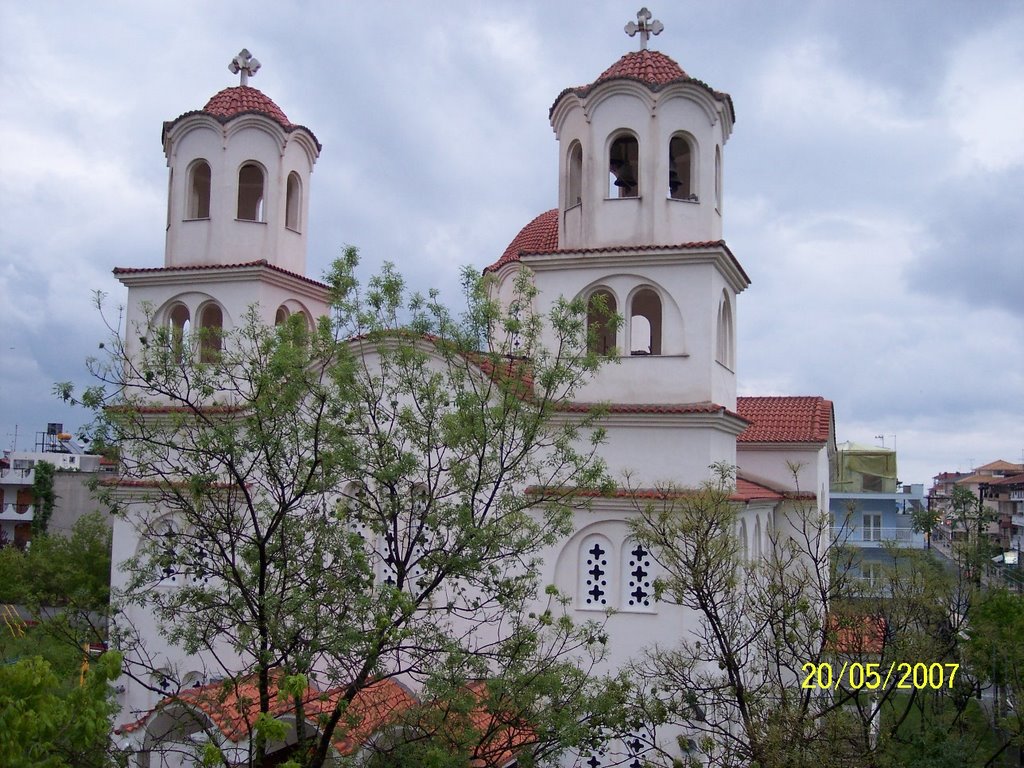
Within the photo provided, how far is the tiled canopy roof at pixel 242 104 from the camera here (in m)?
16.9

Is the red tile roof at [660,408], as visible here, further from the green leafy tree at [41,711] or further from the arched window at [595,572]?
the green leafy tree at [41,711]

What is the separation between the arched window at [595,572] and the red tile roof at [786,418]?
6.80m

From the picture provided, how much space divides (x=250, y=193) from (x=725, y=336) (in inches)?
367

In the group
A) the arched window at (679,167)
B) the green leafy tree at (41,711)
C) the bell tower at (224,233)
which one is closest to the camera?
the green leafy tree at (41,711)

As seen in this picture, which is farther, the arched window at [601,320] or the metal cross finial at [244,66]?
the metal cross finial at [244,66]

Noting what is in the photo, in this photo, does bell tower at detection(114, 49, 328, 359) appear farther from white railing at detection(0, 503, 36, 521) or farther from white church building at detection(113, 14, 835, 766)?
white railing at detection(0, 503, 36, 521)

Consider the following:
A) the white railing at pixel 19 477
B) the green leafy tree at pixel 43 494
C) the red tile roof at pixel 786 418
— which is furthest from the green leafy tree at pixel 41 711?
the white railing at pixel 19 477

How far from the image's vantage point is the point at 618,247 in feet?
47.2

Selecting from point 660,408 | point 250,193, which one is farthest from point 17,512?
point 660,408

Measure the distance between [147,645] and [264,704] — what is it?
810 cm

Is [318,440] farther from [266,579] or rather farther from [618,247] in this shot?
[618,247]

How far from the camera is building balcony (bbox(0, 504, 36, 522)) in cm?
4741

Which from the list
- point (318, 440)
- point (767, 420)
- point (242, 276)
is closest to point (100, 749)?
point (318, 440)

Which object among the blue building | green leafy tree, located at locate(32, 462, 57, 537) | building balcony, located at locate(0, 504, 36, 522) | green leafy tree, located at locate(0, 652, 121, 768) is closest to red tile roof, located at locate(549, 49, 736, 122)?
green leafy tree, located at locate(0, 652, 121, 768)
